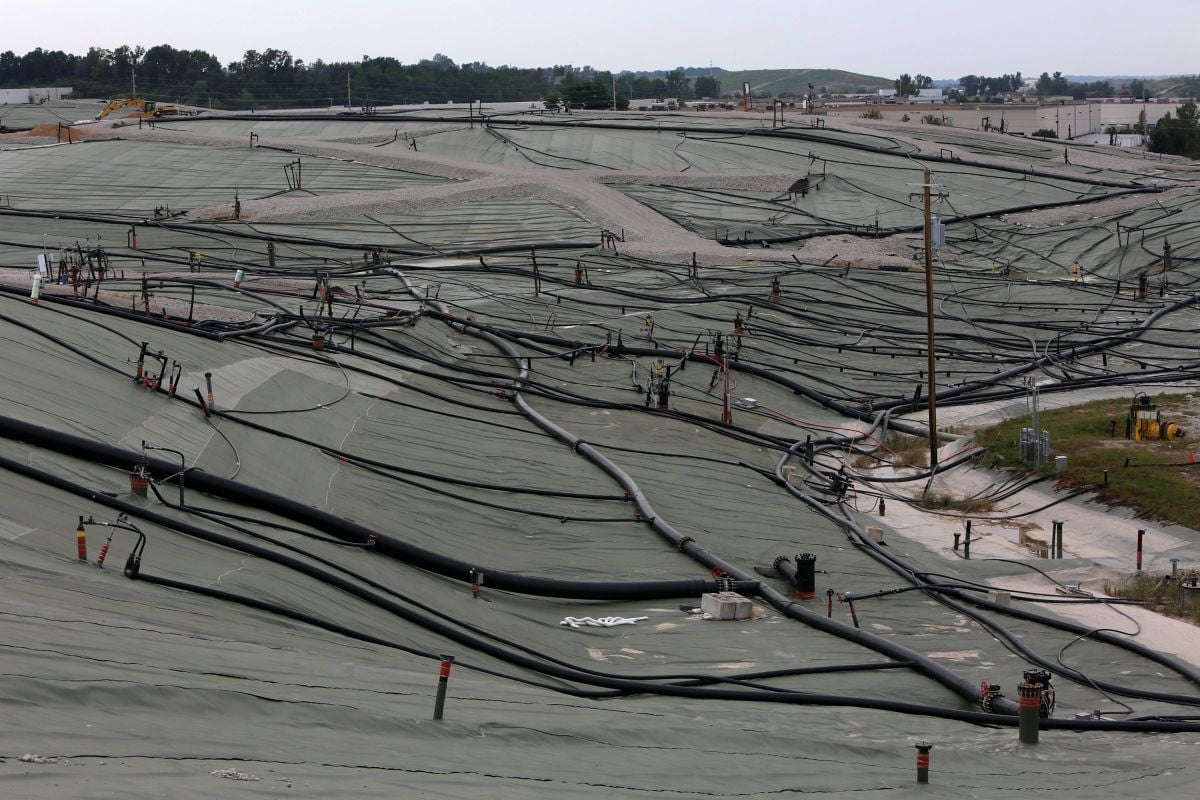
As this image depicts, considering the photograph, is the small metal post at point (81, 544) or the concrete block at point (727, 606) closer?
the small metal post at point (81, 544)

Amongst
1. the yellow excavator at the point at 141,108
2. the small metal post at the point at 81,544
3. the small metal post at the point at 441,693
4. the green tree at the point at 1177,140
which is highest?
the yellow excavator at the point at 141,108

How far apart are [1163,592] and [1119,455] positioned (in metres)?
6.99

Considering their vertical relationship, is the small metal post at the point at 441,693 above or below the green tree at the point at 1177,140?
below

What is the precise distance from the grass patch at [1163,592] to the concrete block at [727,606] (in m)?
6.20

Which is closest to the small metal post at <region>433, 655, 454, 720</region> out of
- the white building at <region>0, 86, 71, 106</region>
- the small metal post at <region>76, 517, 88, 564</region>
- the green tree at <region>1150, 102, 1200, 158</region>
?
the small metal post at <region>76, 517, 88, 564</region>

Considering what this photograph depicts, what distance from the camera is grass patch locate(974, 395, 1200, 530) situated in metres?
A: 22.2

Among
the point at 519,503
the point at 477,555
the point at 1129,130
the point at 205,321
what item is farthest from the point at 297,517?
the point at 1129,130

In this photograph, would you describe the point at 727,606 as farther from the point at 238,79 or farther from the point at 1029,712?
the point at 238,79

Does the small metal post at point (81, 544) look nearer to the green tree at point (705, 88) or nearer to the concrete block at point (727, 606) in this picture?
the concrete block at point (727, 606)

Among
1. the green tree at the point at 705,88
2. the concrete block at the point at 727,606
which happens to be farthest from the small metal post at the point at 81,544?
the green tree at the point at 705,88

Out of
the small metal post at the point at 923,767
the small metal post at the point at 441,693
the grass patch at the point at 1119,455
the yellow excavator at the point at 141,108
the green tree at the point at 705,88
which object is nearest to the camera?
the small metal post at the point at 441,693

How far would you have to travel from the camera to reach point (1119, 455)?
81.0 feet

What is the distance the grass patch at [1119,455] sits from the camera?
2222 cm

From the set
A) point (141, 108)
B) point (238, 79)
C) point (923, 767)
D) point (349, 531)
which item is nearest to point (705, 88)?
point (238, 79)
